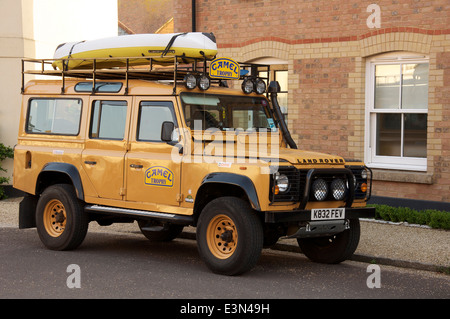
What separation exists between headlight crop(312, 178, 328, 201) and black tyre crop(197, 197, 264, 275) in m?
0.71

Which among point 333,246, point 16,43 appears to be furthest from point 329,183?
point 16,43

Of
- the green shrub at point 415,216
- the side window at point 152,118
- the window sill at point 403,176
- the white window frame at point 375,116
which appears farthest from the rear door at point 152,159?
the white window frame at point 375,116

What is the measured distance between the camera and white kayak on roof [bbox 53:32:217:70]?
28.9 ft

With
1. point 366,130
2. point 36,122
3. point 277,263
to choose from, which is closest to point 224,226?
point 277,263

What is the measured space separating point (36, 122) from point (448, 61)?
641cm

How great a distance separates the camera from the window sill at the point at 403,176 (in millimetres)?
11578

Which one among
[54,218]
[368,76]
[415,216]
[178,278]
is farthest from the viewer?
[368,76]

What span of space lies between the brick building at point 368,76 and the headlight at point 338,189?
3.93 meters

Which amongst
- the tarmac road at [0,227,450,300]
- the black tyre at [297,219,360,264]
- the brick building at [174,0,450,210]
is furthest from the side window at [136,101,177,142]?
the brick building at [174,0,450,210]

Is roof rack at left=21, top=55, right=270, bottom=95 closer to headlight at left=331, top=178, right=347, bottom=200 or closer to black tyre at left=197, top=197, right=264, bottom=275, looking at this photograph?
black tyre at left=197, top=197, right=264, bottom=275

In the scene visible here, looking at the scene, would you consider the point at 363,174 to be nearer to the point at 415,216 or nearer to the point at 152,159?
the point at 152,159

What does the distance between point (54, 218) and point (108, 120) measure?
5.09 feet

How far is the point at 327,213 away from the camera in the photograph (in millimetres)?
7910

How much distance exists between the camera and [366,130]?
1255cm
